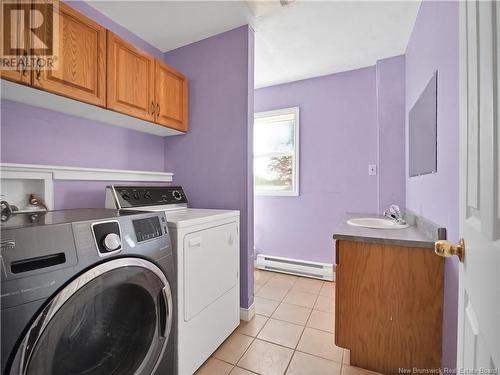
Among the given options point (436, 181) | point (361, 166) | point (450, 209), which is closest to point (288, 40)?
point (361, 166)

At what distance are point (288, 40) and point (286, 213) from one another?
1.96 m

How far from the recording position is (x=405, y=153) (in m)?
2.20

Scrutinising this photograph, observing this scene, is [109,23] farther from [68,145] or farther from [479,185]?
[479,185]

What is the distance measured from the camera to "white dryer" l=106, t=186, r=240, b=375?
1.20 m

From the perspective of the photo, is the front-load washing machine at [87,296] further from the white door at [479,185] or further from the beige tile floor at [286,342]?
the white door at [479,185]

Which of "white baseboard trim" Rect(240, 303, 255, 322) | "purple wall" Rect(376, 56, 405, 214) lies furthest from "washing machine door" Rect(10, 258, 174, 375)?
"purple wall" Rect(376, 56, 405, 214)

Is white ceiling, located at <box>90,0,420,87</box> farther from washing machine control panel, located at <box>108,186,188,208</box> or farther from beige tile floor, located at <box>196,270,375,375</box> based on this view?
beige tile floor, located at <box>196,270,375,375</box>

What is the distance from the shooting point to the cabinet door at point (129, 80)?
57.0 inches

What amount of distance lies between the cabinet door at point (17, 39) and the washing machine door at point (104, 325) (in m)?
1.02

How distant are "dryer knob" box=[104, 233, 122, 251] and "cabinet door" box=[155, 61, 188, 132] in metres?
1.19

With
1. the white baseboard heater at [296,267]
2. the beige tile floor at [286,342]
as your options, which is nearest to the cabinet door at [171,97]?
the beige tile floor at [286,342]

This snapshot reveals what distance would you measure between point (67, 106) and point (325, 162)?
2.50 metres

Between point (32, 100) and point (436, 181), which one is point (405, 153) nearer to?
point (436, 181)

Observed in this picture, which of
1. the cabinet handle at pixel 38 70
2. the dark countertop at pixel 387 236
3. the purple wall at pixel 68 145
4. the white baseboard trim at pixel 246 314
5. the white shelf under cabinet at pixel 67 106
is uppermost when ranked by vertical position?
the cabinet handle at pixel 38 70
